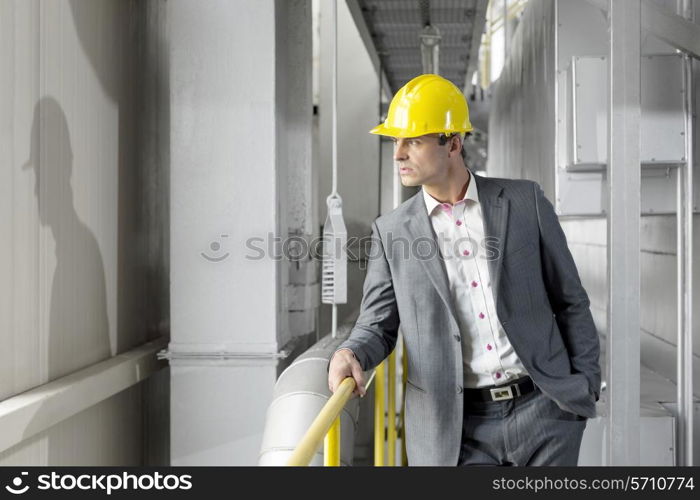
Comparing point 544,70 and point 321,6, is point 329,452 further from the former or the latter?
point 321,6

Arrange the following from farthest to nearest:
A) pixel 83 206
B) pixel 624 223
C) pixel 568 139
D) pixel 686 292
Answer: pixel 568 139
pixel 686 292
pixel 83 206
pixel 624 223

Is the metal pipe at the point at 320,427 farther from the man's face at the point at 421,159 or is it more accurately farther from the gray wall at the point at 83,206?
the gray wall at the point at 83,206

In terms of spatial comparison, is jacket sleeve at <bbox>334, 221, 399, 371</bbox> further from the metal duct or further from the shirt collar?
the metal duct

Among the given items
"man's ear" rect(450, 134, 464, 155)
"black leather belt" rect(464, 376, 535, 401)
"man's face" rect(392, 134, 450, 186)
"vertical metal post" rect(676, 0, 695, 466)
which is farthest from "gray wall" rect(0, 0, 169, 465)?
"vertical metal post" rect(676, 0, 695, 466)

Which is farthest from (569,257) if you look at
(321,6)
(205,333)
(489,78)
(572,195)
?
(489,78)

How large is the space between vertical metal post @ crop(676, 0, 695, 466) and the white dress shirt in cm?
189

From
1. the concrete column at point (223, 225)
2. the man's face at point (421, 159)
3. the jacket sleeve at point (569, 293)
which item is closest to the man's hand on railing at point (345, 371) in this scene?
the man's face at point (421, 159)

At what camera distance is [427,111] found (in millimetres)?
2641

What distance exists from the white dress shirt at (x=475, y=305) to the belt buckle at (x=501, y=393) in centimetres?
3

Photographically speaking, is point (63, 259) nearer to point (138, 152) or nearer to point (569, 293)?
point (138, 152)

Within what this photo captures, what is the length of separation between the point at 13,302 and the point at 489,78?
10060mm

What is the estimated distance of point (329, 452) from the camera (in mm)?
2201

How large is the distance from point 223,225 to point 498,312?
6.17ft

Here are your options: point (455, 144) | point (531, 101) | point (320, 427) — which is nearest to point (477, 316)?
point (455, 144)
